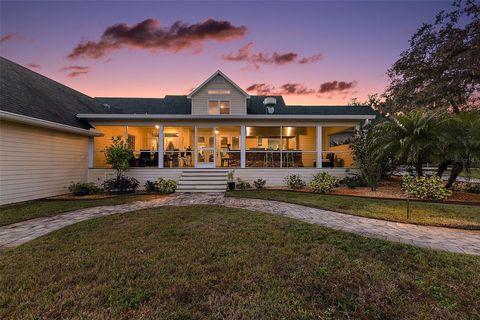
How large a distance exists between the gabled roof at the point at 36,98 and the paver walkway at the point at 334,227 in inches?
174

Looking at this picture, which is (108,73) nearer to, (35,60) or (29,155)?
(35,60)

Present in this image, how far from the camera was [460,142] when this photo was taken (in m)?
7.27

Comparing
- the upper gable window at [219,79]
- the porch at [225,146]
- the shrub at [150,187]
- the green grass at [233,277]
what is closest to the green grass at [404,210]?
the green grass at [233,277]

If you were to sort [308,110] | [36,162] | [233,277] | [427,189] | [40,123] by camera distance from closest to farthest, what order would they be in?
[233,277]
[427,189]
[40,123]
[36,162]
[308,110]

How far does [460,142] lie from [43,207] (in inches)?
548

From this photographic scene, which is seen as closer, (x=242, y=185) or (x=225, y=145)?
(x=242, y=185)

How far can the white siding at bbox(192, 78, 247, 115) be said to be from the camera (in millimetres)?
12086

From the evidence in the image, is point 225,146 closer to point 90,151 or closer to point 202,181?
point 202,181

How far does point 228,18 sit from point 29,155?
36.6 ft

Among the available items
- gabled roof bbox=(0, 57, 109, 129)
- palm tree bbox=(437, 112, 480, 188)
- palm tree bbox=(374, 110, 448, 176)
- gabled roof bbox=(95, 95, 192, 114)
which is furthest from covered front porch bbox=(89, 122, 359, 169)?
palm tree bbox=(437, 112, 480, 188)

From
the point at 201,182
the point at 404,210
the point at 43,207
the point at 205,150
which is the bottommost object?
the point at 43,207

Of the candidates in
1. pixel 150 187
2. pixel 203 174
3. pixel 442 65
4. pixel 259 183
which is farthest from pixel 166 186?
pixel 442 65

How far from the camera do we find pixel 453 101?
52.5ft

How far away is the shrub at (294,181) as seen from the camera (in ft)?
32.6
